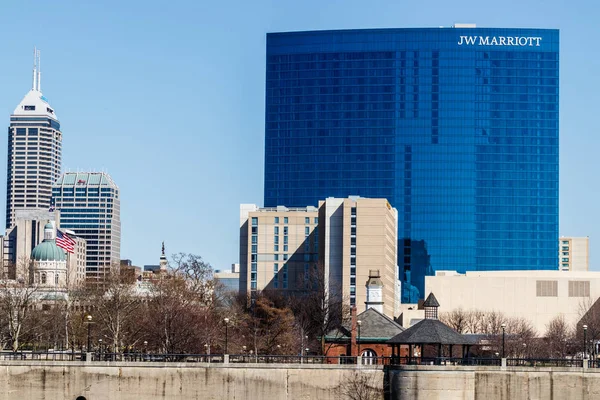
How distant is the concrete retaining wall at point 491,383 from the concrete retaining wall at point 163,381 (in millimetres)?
3577

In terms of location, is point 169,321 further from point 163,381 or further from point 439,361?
point 439,361

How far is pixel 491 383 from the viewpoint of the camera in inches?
3890

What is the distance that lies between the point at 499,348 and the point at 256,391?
6716 cm

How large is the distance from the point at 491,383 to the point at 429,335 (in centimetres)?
702

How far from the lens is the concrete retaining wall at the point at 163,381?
99.1m

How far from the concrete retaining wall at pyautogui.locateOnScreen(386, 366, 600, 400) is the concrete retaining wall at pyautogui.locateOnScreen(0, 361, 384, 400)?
3.58 meters

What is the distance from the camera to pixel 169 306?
141875 millimetres

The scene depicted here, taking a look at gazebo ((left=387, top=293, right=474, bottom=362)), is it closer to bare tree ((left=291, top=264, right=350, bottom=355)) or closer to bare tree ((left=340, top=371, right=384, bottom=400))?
bare tree ((left=340, top=371, right=384, bottom=400))

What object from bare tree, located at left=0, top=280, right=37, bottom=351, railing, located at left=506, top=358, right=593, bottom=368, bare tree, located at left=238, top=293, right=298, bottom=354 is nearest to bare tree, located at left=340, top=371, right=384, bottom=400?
railing, located at left=506, top=358, right=593, bottom=368

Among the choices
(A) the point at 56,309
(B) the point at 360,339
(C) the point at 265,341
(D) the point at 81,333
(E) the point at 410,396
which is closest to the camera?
(E) the point at 410,396

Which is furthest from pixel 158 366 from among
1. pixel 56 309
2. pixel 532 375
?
pixel 56 309

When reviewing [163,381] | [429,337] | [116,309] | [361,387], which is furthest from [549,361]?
[116,309]

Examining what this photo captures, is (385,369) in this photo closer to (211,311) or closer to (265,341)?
(265,341)

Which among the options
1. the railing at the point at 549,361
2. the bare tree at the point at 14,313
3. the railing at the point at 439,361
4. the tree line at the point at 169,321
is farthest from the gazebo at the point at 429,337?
the bare tree at the point at 14,313
